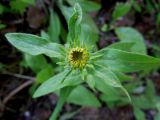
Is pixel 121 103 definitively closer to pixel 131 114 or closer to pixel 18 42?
pixel 131 114

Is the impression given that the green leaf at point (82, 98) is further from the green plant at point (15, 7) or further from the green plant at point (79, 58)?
the green plant at point (15, 7)

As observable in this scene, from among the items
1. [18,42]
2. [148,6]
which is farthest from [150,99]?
[18,42]

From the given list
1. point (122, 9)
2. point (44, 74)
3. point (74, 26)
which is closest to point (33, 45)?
point (74, 26)

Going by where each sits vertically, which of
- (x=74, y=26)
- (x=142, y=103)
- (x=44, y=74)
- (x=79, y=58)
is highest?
(x=74, y=26)

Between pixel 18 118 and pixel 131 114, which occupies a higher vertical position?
pixel 18 118

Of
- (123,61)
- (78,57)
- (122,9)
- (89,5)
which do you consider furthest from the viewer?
(122,9)

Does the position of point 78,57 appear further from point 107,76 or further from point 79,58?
point 107,76
